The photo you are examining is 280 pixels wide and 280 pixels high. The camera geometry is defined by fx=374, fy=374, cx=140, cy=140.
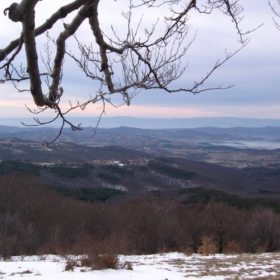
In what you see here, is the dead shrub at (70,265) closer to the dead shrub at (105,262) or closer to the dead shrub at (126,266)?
the dead shrub at (105,262)

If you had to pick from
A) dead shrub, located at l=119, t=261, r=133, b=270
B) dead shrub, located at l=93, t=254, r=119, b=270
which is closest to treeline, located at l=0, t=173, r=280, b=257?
dead shrub, located at l=119, t=261, r=133, b=270

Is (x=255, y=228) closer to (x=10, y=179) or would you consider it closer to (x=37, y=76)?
(x=10, y=179)

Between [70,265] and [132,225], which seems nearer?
[70,265]

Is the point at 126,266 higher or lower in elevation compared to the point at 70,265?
lower

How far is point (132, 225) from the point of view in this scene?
40406 millimetres

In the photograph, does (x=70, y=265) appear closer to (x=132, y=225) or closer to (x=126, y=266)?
(x=126, y=266)

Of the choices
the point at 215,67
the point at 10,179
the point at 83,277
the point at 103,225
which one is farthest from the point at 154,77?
the point at 103,225

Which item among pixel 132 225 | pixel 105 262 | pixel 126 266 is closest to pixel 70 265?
pixel 105 262

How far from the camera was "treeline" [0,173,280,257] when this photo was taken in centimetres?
3597

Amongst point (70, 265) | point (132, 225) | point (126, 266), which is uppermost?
point (70, 265)

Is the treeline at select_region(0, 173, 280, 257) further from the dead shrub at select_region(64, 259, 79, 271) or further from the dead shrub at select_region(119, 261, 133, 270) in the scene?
the dead shrub at select_region(64, 259, 79, 271)

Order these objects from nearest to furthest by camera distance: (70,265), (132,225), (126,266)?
(70,265) < (126,266) < (132,225)

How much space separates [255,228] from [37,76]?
131 ft

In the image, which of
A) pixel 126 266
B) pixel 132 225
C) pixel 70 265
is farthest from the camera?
pixel 132 225
